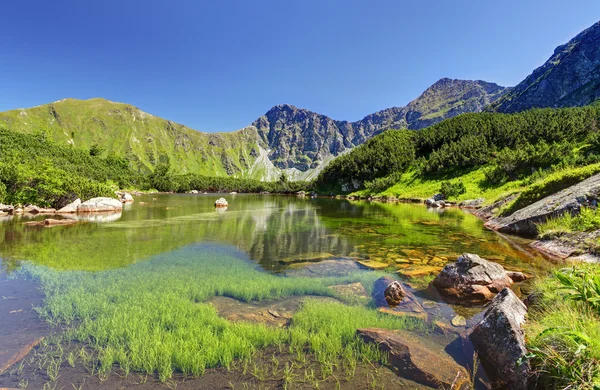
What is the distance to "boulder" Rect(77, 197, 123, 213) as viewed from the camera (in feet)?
162

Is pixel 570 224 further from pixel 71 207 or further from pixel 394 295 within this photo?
pixel 71 207

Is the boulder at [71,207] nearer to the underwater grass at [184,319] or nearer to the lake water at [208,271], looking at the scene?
the lake water at [208,271]

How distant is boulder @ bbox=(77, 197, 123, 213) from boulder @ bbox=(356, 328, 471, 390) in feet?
190

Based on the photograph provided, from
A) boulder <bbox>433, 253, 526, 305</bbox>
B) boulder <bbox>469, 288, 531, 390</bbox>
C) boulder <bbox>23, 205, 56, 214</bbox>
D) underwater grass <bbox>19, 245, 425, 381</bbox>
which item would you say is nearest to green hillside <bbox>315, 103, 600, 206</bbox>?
boulder <bbox>433, 253, 526, 305</bbox>

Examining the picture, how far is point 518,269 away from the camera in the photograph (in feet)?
51.7

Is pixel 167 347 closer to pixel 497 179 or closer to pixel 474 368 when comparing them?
pixel 474 368

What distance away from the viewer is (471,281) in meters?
12.5

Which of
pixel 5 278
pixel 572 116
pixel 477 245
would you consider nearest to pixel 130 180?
pixel 5 278

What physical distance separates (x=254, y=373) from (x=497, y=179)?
314 ft

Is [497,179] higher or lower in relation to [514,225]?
higher

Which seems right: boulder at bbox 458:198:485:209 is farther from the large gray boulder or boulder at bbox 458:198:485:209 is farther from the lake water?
the lake water

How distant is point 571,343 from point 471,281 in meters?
7.93

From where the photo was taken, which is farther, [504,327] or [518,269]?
[518,269]

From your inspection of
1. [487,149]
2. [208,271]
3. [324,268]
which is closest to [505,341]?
[324,268]
